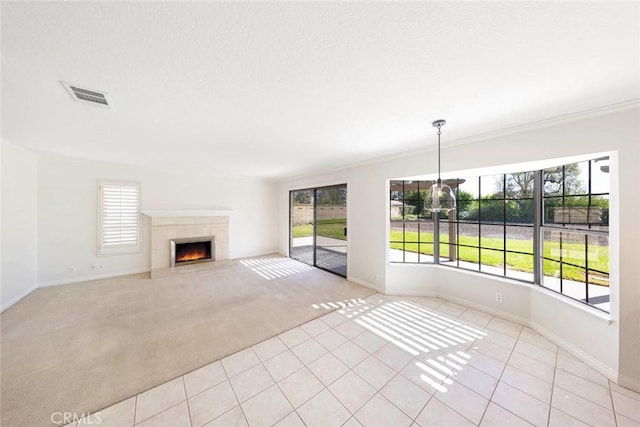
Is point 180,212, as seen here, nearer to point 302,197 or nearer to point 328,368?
point 302,197

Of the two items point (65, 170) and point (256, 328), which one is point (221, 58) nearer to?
point (256, 328)

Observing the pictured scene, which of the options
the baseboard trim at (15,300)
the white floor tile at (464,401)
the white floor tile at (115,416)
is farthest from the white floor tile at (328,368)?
the baseboard trim at (15,300)

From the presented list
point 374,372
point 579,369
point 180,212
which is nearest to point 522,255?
point 579,369

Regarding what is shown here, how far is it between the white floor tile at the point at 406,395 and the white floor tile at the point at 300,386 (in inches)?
23.2

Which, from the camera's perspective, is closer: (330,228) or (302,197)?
(330,228)


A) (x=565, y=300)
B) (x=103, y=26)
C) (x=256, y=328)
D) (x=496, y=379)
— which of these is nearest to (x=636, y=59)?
(x=565, y=300)

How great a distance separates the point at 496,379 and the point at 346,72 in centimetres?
295

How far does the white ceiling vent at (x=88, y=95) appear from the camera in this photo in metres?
1.71

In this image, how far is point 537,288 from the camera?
9.12 ft

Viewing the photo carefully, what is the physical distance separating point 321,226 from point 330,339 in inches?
130

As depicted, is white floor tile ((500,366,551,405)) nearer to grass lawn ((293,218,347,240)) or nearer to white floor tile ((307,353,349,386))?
white floor tile ((307,353,349,386))

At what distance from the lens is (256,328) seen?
9.21 feet

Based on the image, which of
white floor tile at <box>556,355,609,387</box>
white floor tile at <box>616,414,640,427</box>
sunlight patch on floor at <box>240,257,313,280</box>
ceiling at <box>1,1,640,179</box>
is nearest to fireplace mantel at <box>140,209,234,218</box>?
sunlight patch on floor at <box>240,257,313,280</box>

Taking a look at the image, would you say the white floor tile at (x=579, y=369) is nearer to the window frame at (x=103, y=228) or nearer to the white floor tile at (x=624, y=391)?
the white floor tile at (x=624, y=391)
